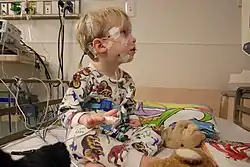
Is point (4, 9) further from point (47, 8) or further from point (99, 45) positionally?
point (99, 45)

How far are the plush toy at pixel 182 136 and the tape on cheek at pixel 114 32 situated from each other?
366mm

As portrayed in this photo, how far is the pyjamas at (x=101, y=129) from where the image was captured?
35.0 inches

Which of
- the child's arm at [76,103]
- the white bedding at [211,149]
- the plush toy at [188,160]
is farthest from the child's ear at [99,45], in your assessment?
the plush toy at [188,160]

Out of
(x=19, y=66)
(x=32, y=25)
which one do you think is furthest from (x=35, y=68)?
(x=32, y=25)

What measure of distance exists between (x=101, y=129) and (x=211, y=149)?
32 cm

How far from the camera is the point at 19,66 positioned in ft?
7.03

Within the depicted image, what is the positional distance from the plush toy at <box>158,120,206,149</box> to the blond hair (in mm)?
385

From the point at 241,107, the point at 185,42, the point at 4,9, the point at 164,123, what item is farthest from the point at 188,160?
the point at 4,9

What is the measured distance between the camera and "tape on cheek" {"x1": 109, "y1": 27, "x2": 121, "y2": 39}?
111cm

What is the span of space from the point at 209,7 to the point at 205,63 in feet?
1.12

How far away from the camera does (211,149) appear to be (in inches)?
37.6

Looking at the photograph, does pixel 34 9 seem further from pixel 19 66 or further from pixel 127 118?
pixel 127 118

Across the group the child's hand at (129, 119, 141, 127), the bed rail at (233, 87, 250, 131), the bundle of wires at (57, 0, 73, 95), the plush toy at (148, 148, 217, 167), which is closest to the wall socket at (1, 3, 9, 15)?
the bundle of wires at (57, 0, 73, 95)

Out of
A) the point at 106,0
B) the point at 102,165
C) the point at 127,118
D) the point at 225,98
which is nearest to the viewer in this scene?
the point at 102,165
